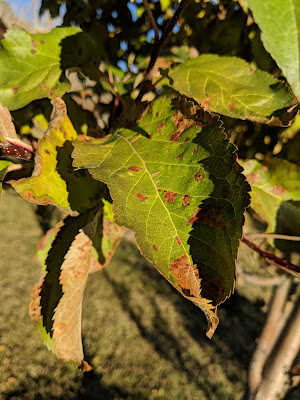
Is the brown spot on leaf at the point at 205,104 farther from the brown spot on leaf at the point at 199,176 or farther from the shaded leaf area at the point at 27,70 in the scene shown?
the shaded leaf area at the point at 27,70

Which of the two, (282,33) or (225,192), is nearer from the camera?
(282,33)

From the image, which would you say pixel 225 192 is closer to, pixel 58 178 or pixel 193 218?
pixel 193 218

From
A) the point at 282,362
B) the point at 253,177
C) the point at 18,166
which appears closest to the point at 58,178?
the point at 18,166

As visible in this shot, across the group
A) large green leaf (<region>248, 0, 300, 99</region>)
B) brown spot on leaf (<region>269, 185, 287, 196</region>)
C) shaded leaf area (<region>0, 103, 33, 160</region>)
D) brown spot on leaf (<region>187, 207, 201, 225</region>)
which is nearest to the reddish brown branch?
shaded leaf area (<region>0, 103, 33, 160</region>)

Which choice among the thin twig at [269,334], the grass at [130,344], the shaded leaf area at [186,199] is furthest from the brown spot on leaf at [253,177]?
the grass at [130,344]

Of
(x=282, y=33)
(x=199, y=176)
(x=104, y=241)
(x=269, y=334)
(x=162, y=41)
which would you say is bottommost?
(x=269, y=334)

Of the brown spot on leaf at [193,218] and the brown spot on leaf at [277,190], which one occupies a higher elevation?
the brown spot on leaf at [193,218]
